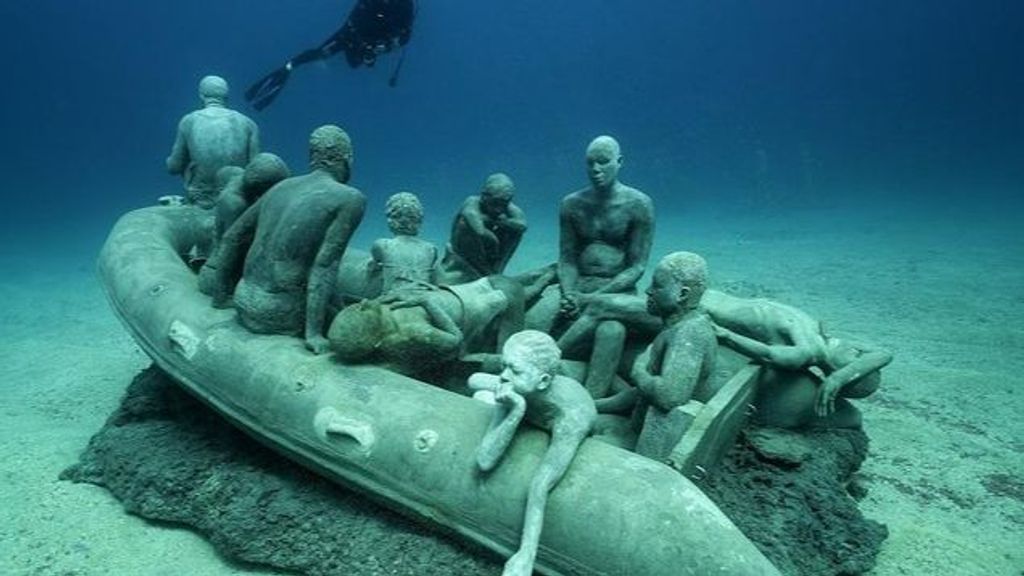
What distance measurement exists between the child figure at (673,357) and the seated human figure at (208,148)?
5.08 m

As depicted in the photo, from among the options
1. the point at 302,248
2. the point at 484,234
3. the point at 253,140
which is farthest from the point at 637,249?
the point at 253,140

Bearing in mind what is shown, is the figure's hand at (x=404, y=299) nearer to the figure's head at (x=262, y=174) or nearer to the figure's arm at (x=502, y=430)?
the figure's arm at (x=502, y=430)

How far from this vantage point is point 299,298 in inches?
178

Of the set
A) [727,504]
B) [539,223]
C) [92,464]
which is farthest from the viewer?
[539,223]

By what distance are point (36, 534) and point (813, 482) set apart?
5201 millimetres

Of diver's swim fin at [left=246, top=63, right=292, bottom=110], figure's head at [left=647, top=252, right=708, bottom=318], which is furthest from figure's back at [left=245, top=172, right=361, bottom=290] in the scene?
diver's swim fin at [left=246, top=63, right=292, bottom=110]

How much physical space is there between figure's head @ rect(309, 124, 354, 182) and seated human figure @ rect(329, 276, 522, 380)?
1028mm

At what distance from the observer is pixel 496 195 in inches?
226

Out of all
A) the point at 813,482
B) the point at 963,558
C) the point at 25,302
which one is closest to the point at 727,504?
the point at 813,482

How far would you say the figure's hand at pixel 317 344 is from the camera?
425 centimetres

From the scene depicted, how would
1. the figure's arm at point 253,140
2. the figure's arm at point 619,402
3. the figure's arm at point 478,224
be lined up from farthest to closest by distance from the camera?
the figure's arm at point 253,140, the figure's arm at point 478,224, the figure's arm at point 619,402

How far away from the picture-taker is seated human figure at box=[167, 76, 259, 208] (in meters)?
6.94

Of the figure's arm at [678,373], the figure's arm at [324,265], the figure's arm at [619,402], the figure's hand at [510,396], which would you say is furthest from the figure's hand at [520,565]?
the figure's arm at [324,265]

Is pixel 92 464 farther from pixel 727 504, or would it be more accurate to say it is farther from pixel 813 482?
pixel 813 482
